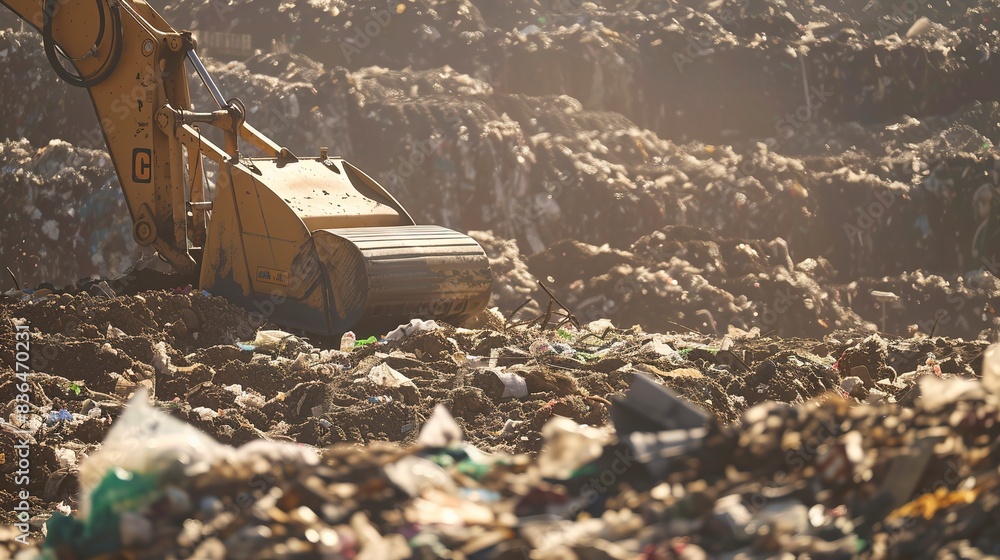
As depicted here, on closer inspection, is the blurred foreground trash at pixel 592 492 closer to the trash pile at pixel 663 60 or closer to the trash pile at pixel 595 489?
the trash pile at pixel 595 489

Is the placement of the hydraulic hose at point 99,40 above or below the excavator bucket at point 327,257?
above

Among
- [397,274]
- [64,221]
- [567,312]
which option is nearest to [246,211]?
[397,274]

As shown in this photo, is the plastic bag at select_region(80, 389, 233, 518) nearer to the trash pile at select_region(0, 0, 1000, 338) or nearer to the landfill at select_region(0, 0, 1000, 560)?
the landfill at select_region(0, 0, 1000, 560)

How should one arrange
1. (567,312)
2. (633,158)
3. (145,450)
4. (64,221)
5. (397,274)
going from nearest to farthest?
(145,450) < (397,274) < (567,312) < (64,221) < (633,158)

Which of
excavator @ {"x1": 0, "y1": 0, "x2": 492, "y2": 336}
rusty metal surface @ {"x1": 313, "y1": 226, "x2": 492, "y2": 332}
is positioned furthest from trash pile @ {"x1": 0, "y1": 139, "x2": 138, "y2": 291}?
rusty metal surface @ {"x1": 313, "y1": 226, "x2": 492, "y2": 332}

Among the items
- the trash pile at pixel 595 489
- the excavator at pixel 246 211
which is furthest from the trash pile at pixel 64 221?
the trash pile at pixel 595 489

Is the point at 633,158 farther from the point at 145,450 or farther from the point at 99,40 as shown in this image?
the point at 145,450

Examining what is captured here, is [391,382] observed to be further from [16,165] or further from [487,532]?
[16,165]

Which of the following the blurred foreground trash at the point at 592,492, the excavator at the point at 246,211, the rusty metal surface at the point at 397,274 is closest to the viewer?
the blurred foreground trash at the point at 592,492

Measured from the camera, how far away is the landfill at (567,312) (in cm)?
162

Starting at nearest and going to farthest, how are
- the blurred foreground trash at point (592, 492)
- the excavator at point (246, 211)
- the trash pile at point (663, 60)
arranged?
the blurred foreground trash at point (592, 492)
the excavator at point (246, 211)
the trash pile at point (663, 60)

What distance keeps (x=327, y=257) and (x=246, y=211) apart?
778 mm

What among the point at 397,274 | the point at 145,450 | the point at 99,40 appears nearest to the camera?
the point at 145,450

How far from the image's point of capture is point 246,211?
7.43 m
